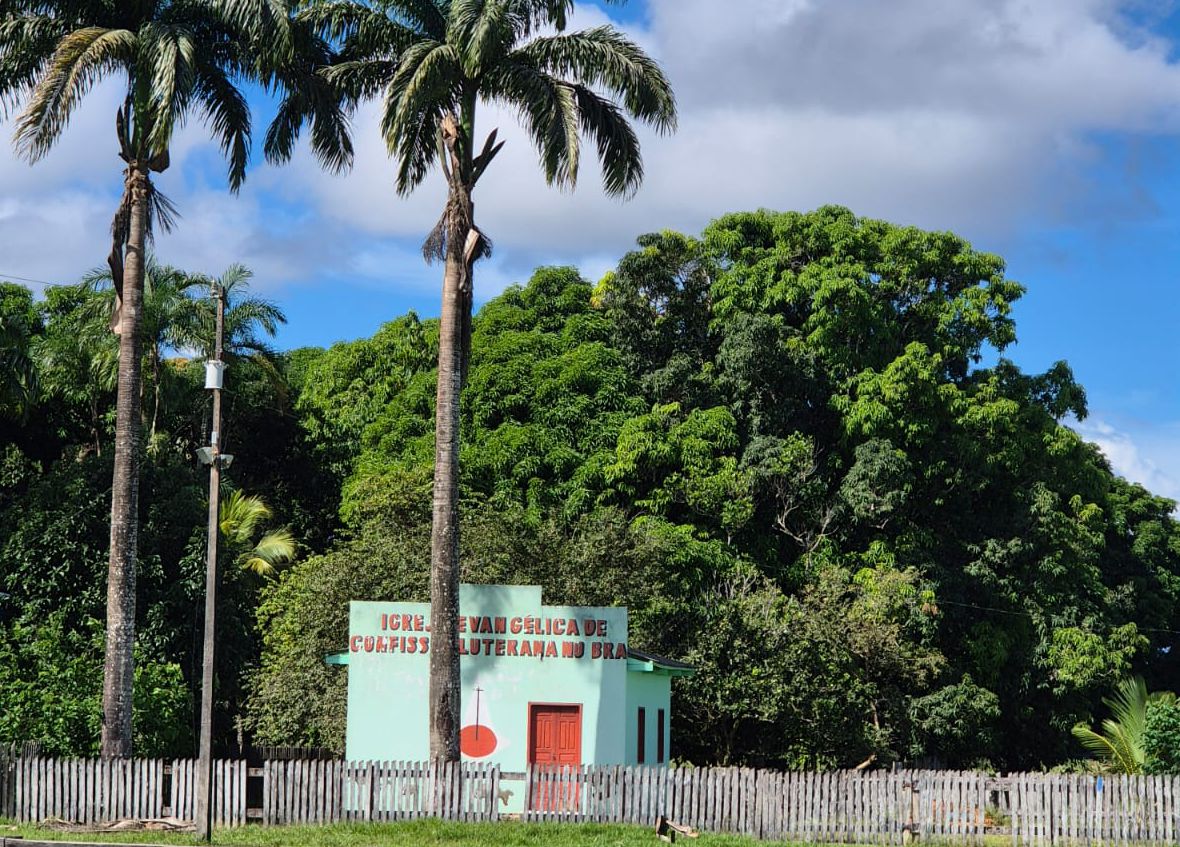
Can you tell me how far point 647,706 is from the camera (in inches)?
1137

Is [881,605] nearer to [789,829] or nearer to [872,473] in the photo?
[872,473]

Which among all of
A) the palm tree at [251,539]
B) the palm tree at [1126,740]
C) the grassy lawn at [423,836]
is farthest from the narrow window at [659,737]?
the palm tree at [251,539]

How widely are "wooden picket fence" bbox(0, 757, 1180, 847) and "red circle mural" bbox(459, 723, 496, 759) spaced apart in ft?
7.58

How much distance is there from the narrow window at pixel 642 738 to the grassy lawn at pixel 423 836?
4305mm

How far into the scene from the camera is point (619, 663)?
1066 inches

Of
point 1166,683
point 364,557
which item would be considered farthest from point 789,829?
point 1166,683

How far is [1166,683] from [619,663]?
37.9 meters

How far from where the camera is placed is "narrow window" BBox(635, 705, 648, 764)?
28.2 meters

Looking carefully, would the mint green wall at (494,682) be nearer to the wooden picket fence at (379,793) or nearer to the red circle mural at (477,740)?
the red circle mural at (477,740)

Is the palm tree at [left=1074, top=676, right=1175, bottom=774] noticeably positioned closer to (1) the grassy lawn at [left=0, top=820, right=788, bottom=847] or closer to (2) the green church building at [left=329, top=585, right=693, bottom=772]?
(2) the green church building at [left=329, top=585, right=693, bottom=772]

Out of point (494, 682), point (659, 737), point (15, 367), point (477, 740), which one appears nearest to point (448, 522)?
point (494, 682)

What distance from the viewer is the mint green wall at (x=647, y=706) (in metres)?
27.6

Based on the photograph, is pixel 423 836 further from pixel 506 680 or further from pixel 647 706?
pixel 647 706

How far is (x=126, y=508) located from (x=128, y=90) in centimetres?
770
